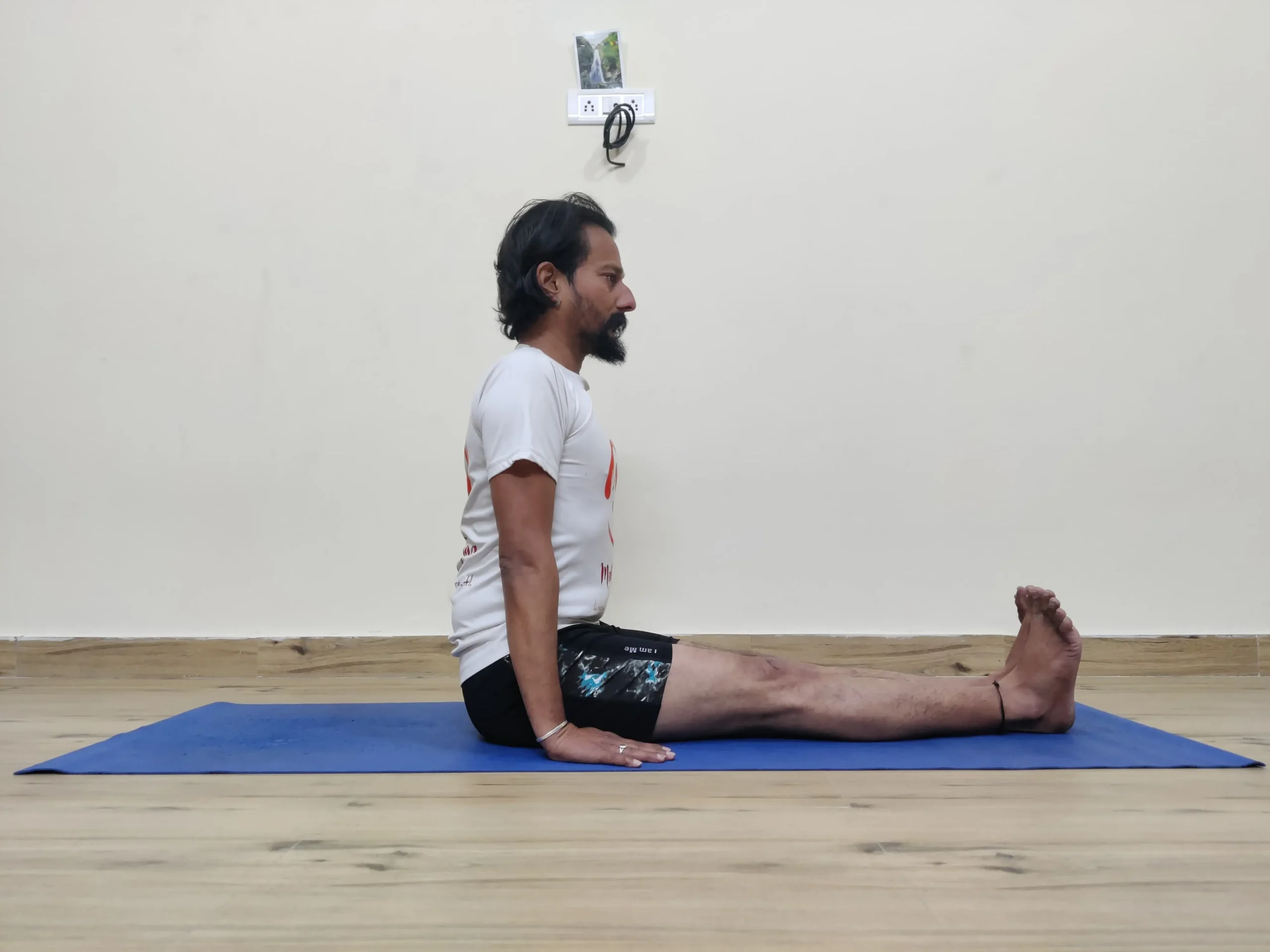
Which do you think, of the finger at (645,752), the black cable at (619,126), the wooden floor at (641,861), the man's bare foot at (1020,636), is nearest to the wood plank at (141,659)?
the wooden floor at (641,861)

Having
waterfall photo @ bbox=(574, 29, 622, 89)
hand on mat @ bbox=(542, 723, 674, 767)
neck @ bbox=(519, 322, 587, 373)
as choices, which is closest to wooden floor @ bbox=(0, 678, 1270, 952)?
hand on mat @ bbox=(542, 723, 674, 767)

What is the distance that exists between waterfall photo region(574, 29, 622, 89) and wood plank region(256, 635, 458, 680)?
1.58m

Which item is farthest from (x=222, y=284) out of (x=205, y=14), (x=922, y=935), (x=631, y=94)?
(x=922, y=935)

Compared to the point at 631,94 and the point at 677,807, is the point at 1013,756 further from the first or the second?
the point at 631,94

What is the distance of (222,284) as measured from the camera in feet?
8.70

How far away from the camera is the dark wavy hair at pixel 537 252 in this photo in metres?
1.67

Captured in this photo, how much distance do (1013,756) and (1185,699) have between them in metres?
0.91

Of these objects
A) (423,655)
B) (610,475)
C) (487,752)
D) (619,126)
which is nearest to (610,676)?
(487,752)

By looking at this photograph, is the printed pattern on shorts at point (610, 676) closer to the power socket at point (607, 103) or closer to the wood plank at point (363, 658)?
the wood plank at point (363, 658)

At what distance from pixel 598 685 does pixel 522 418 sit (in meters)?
0.45

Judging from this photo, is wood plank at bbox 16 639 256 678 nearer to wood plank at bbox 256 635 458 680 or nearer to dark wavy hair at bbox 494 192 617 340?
wood plank at bbox 256 635 458 680

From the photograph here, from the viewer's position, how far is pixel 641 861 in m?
1.01

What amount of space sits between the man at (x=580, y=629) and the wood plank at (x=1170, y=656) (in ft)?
3.12

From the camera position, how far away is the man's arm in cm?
147
